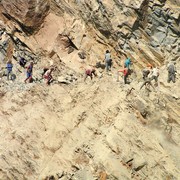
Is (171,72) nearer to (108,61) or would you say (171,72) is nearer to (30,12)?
(108,61)

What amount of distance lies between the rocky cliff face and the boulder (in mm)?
68

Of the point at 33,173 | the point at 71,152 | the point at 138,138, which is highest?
the point at 138,138

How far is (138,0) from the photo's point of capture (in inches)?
961

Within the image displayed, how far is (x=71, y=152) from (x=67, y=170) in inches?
38.1

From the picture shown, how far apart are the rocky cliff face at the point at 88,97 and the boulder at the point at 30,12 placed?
68 mm

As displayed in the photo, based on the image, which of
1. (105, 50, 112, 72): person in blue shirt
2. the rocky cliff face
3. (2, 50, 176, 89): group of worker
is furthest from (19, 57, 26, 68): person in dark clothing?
(105, 50, 112, 72): person in blue shirt

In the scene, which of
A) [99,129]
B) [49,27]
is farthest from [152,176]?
[49,27]

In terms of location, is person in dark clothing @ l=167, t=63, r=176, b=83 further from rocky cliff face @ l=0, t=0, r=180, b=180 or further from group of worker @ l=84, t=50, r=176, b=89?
rocky cliff face @ l=0, t=0, r=180, b=180

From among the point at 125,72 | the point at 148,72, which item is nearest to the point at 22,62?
the point at 125,72

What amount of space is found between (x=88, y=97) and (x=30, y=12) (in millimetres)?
8919

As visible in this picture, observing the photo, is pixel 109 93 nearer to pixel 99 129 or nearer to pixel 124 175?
pixel 99 129

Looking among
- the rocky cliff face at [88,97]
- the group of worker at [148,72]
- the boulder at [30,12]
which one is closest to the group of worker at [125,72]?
the group of worker at [148,72]

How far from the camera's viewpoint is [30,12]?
27359mm

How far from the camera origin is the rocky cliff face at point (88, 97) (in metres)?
19.5
